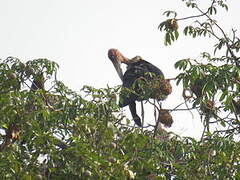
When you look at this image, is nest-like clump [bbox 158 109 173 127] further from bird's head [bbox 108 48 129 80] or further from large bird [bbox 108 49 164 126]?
bird's head [bbox 108 48 129 80]

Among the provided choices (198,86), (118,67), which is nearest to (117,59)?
(118,67)

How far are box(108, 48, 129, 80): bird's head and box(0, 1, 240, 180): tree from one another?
3.10 m

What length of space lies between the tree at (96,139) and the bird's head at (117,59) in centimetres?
310

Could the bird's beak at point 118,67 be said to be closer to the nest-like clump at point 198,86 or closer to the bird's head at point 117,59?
the bird's head at point 117,59

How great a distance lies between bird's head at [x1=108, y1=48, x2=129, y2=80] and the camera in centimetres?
1033

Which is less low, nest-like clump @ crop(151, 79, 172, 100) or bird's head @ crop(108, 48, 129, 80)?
bird's head @ crop(108, 48, 129, 80)

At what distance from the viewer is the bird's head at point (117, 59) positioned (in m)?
10.3

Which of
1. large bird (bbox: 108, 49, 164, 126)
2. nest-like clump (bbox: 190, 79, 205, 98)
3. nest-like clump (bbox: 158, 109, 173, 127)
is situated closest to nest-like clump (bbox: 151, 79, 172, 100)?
nest-like clump (bbox: 190, 79, 205, 98)

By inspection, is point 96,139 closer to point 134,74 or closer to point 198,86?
point 198,86

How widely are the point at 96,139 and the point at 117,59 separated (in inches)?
190

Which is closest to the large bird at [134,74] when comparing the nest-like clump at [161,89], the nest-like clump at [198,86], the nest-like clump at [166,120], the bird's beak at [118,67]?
the bird's beak at [118,67]

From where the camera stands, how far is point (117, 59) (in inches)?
413

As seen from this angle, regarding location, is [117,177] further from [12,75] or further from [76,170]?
[12,75]

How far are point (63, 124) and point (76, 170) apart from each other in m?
0.94
